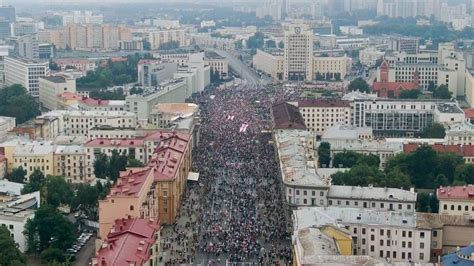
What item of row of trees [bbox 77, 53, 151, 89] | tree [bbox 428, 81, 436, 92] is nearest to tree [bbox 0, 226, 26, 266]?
row of trees [bbox 77, 53, 151, 89]

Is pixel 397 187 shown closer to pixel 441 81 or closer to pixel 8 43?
pixel 441 81

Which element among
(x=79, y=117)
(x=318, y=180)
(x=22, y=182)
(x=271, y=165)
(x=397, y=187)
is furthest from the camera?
(x=79, y=117)

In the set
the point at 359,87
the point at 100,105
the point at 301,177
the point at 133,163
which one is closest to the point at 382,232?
the point at 301,177

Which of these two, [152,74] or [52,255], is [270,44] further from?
[52,255]

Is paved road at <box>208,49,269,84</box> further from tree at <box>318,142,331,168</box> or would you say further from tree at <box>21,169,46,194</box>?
tree at <box>21,169,46,194</box>

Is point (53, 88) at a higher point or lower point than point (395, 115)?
higher

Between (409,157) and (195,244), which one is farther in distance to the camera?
(409,157)

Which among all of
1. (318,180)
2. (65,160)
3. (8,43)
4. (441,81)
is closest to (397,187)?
(318,180)

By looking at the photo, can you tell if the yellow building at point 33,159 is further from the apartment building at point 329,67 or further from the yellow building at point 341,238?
the apartment building at point 329,67
